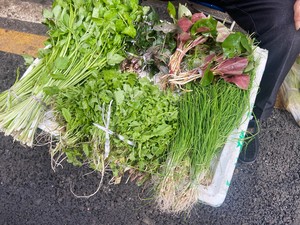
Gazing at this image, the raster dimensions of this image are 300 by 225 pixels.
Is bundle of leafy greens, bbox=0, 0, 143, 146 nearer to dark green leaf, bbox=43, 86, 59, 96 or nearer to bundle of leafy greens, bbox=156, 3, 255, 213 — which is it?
dark green leaf, bbox=43, 86, 59, 96

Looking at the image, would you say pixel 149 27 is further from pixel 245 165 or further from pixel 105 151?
pixel 245 165

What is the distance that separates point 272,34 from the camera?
2016mm

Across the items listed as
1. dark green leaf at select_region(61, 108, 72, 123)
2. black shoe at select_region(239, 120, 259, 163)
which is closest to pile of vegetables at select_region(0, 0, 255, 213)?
dark green leaf at select_region(61, 108, 72, 123)

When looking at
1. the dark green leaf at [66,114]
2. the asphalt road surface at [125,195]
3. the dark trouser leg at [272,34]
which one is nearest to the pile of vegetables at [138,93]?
the dark green leaf at [66,114]

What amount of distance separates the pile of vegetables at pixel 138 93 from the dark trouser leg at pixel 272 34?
1.33 ft

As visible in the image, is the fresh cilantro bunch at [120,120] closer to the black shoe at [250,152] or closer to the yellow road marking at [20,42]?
the black shoe at [250,152]

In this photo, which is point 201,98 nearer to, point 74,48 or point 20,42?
point 74,48

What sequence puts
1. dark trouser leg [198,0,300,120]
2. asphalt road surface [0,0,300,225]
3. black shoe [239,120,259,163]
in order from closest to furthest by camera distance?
1. dark trouser leg [198,0,300,120]
2. asphalt road surface [0,0,300,225]
3. black shoe [239,120,259,163]

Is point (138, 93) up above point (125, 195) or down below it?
above

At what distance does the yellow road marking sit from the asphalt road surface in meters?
0.84

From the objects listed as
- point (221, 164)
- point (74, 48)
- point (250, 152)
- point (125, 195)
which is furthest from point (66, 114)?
point (250, 152)

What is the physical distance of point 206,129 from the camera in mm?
1602

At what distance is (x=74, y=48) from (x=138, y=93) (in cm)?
44

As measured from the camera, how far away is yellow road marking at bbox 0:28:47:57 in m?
2.96
